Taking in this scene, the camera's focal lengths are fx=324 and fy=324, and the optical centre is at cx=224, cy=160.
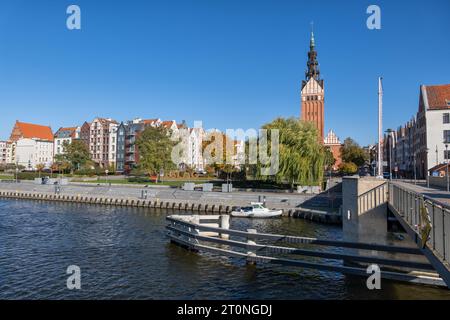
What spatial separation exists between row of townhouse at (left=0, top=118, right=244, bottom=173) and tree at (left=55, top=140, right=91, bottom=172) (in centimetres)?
337

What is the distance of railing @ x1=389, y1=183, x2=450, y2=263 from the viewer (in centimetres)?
809

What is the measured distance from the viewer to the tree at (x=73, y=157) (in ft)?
308

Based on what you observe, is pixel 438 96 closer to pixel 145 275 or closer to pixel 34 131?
pixel 145 275

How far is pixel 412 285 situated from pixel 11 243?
25.3 m

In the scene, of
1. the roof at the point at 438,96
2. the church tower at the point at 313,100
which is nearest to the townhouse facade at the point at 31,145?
the church tower at the point at 313,100

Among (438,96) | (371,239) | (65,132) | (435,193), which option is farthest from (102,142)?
(371,239)

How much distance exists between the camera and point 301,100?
3937 inches

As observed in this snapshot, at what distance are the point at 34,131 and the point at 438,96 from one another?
497 feet

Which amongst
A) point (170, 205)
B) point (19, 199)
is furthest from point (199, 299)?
point (19, 199)

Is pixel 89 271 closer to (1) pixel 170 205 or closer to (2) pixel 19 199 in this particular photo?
(1) pixel 170 205

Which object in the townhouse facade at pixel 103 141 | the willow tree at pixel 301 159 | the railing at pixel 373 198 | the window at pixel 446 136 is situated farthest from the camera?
the townhouse facade at pixel 103 141

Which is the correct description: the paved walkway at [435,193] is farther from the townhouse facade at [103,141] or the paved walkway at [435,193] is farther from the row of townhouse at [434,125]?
the townhouse facade at [103,141]

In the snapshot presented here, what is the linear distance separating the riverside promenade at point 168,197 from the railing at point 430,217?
2288 centimetres

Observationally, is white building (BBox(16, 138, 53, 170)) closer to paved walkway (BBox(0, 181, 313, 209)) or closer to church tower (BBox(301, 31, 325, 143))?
paved walkway (BBox(0, 181, 313, 209))
